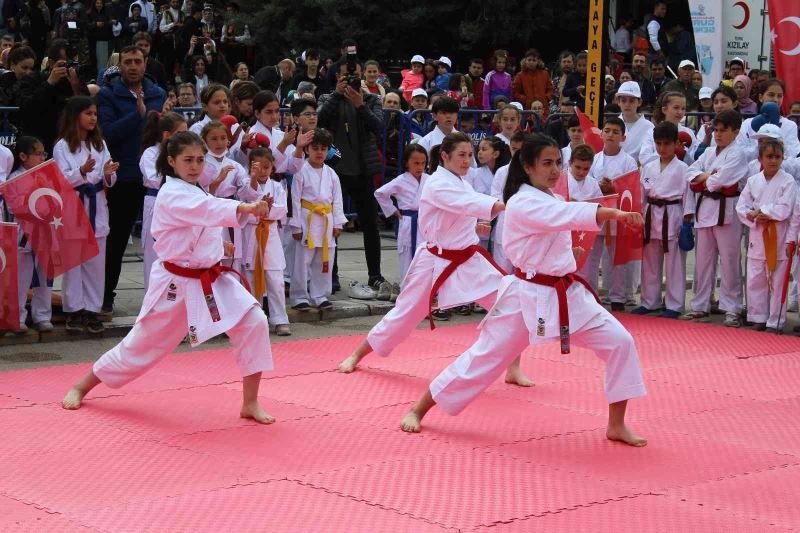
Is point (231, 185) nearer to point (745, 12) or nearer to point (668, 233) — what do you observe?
point (668, 233)

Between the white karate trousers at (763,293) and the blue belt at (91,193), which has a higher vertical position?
the blue belt at (91,193)

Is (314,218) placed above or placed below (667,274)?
above

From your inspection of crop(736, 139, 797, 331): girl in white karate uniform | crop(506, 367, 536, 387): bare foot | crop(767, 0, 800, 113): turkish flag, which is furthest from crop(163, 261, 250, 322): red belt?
crop(767, 0, 800, 113): turkish flag

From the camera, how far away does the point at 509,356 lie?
6.03m

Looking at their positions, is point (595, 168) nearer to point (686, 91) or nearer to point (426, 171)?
point (426, 171)

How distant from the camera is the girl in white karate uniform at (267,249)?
8.80 meters

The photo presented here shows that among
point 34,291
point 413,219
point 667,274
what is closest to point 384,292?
point 413,219

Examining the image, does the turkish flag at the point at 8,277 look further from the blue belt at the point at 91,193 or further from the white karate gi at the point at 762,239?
the white karate gi at the point at 762,239

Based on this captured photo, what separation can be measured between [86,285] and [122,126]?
1.31 m

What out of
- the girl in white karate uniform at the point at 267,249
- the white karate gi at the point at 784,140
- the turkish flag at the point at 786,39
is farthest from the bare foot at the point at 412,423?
the turkish flag at the point at 786,39

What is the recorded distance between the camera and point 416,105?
44.4 ft

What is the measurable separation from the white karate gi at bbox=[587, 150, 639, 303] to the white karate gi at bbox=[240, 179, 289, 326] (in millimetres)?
2782

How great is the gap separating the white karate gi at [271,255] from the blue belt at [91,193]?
1.09m

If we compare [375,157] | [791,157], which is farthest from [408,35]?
[791,157]
